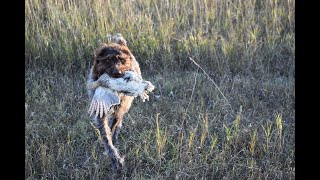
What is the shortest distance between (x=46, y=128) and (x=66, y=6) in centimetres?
205

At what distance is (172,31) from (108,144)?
2.15 m

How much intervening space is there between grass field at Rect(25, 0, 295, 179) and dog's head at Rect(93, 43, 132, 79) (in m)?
0.65

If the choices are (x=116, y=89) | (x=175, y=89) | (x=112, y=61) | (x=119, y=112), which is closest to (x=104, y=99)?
(x=116, y=89)

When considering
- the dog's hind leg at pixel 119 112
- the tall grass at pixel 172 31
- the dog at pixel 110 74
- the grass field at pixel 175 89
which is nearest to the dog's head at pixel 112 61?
the dog at pixel 110 74

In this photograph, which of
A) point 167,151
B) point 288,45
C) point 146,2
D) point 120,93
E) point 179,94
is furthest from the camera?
point 146,2

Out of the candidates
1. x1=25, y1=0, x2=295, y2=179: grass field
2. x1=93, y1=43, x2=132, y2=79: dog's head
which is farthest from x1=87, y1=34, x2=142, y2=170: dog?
x1=25, y1=0, x2=295, y2=179: grass field

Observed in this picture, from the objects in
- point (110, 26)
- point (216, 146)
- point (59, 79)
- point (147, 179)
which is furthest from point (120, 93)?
point (110, 26)

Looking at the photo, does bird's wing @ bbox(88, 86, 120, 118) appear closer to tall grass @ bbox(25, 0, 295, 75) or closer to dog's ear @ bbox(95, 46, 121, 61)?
dog's ear @ bbox(95, 46, 121, 61)

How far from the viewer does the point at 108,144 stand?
12.4 feet

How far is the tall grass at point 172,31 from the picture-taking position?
17.1 feet

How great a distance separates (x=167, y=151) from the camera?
12.9 ft

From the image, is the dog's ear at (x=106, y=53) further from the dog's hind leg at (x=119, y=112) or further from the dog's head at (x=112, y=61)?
the dog's hind leg at (x=119, y=112)

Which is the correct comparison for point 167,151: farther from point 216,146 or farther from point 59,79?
point 59,79

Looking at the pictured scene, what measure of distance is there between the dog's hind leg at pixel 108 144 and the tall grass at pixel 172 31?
1.42 m
